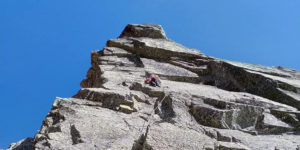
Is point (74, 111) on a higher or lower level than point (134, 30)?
lower

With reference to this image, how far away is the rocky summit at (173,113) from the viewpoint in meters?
10.8

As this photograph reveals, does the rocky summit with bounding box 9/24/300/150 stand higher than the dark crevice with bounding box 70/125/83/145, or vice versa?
the rocky summit with bounding box 9/24/300/150

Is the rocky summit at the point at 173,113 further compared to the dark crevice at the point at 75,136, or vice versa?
the rocky summit at the point at 173,113

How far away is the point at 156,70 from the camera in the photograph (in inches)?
813

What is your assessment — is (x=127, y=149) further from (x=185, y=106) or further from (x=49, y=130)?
(x=185, y=106)

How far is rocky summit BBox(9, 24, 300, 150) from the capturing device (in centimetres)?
1077

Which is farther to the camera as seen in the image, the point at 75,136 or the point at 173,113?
the point at 173,113

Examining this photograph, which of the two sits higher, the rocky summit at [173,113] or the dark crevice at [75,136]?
the rocky summit at [173,113]

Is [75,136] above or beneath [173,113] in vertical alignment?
beneath

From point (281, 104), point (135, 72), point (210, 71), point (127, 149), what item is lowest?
point (127, 149)

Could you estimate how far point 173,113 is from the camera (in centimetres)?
1335

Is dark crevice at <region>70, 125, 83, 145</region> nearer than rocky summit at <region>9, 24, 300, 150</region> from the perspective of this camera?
Yes

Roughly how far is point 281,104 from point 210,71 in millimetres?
7010

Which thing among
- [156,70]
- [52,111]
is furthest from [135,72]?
[52,111]
